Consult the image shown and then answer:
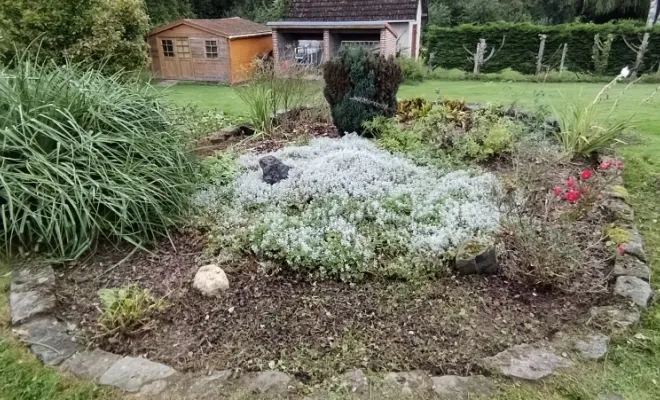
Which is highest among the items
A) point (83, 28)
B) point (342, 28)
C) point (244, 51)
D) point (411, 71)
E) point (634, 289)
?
point (342, 28)

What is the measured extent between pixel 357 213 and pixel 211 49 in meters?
13.6

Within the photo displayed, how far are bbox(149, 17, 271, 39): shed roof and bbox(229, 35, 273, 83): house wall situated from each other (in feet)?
0.65

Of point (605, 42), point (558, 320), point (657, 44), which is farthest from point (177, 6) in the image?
point (558, 320)

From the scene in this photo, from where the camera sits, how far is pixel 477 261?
237cm

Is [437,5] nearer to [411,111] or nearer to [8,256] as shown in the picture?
[411,111]

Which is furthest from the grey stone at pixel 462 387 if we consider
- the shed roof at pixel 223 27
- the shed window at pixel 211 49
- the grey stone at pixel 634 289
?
the shed window at pixel 211 49

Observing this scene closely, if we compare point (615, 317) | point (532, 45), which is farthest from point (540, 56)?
point (615, 317)

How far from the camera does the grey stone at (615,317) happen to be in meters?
1.95

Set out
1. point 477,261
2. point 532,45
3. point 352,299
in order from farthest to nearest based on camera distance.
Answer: point 532,45
point 477,261
point 352,299

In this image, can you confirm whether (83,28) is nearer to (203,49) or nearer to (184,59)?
(203,49)

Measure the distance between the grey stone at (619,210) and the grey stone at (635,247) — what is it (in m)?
0.24

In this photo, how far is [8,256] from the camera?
2.45m

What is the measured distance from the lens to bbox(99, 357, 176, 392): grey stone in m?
1.67

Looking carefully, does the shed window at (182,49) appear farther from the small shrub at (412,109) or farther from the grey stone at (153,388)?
the grey stone at (153,388)
